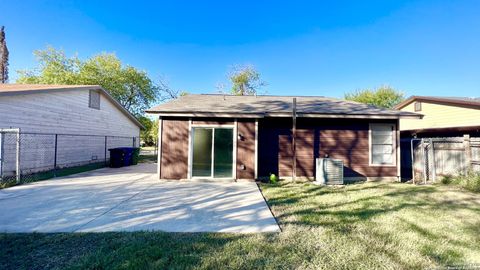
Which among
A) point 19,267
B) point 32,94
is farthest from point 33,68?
point 19,267

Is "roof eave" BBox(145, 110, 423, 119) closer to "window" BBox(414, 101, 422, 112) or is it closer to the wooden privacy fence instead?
the wooden privacy fence

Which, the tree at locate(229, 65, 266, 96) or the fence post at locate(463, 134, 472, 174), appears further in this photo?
the tree at locate(229, 65, 266, 96)

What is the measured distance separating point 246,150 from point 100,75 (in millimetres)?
25641

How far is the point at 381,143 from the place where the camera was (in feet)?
29.0

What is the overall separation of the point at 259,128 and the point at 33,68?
103 feet

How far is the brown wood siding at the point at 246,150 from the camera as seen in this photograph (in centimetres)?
816

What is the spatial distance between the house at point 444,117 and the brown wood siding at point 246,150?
12.2 m

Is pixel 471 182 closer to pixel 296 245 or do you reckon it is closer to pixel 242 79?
pixel 296 245

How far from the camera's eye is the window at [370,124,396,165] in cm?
878

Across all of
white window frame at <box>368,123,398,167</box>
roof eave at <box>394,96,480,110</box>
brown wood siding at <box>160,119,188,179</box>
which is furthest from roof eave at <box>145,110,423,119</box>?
roof eave at <box>394,96,480,110</box>

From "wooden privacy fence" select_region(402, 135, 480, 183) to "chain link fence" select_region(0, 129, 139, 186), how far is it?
51.0 feet

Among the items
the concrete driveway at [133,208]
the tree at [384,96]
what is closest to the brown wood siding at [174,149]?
the concrete driveway at [133,208]

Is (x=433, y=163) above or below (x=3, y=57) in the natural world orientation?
below

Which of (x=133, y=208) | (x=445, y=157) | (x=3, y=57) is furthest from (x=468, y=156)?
(x=3, y=57)
